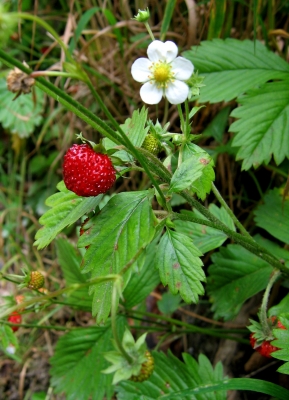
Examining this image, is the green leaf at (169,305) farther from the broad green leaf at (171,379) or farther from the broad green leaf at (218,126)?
Result: the broad green leaf at (218,126)

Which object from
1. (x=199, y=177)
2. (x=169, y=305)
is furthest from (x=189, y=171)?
(x=169, y=305)

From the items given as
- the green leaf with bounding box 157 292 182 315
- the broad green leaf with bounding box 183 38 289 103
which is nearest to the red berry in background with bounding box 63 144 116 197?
the broad green leaf with bounding box 183 38 289 103

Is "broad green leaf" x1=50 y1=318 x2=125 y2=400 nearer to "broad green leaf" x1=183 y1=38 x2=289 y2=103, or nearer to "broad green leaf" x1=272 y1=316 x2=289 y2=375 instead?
"broad green leaf" x1=272 y1=316 x2=289 y2=375

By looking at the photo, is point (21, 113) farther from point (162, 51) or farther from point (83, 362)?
point (162, 51)

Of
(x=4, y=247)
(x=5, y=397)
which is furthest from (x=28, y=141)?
(x=5, y=397)

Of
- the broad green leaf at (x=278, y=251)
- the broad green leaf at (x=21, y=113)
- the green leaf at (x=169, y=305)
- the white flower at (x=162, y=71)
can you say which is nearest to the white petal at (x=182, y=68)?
the white flower at (x=162, y=71)

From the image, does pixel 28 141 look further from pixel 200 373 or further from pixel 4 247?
pixel 200 373
